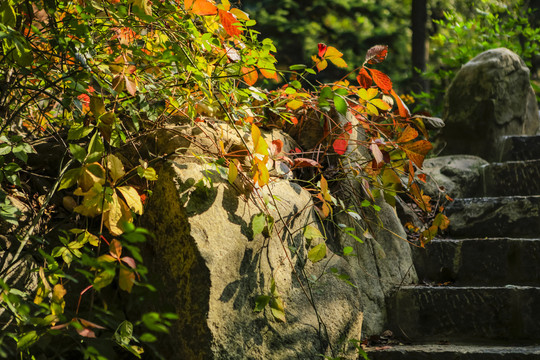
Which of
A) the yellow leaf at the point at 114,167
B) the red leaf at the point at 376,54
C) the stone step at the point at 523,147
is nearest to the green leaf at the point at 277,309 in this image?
the yellow leaf at the point at 114,167

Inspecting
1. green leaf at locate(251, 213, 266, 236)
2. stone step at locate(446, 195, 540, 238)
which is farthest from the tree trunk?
green leaf at locate(251, 213, 266, 236)

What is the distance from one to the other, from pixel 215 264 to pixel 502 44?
5.71 m

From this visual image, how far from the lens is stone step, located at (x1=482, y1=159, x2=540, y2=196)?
3.70 m

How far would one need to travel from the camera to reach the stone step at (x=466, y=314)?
8.35 feet

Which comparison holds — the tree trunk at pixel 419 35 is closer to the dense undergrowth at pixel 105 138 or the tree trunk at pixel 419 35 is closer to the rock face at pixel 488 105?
the rock face at pixel 488 105

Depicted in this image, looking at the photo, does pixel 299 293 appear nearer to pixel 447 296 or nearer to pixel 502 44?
pixel 447 296

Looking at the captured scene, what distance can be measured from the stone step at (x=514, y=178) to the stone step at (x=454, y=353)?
64.9 inches

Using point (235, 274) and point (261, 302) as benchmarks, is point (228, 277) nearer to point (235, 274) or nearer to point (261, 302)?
point (235, 274)

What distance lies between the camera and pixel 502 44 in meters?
A: 6.34

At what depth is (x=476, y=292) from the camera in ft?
8.55

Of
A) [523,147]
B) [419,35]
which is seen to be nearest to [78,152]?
[523,147]

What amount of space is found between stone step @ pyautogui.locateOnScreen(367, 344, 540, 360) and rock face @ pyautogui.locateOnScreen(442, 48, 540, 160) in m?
2.73

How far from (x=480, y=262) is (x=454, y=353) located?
859 mm

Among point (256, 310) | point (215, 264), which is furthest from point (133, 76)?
point (256, 310)
